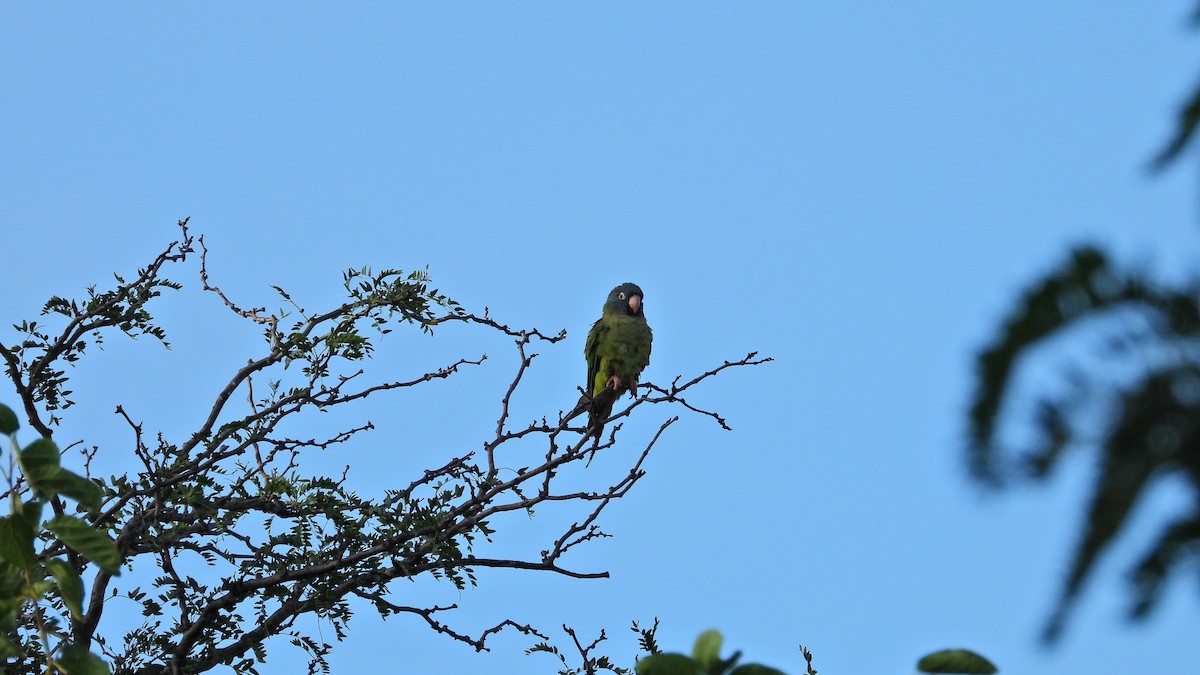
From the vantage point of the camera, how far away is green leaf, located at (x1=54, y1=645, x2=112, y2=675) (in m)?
3.00

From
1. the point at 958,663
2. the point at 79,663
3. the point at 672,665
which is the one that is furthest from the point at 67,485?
the point at 958,663

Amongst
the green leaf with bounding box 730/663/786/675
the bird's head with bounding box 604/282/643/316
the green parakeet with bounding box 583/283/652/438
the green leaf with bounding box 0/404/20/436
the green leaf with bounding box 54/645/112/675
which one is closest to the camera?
the green leaf with bounding box 730/663/786/675

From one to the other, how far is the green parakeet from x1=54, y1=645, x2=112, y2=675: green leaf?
20.1 ft

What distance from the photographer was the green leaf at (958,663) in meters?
1.72

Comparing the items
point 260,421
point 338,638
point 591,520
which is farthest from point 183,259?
point 591,520

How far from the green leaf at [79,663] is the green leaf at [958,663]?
216 centimetres

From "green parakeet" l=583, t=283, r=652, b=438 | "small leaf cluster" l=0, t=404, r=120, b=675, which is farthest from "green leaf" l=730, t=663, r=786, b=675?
"green parakeet" l=583, t=283, r=652, b=438

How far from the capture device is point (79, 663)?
3.01m

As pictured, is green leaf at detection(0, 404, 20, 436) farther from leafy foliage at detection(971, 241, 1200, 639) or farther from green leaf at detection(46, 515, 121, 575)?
leafy foliage at detection(971, 241, 1200, 639)

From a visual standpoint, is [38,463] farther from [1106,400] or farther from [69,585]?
[1106,400]

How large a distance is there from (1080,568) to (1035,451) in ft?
0.31

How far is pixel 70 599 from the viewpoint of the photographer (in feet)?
10.0

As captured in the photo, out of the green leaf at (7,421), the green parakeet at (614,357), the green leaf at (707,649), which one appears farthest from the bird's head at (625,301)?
the green leaf at (707,649)

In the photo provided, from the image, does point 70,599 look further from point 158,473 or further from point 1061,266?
point 158,473
